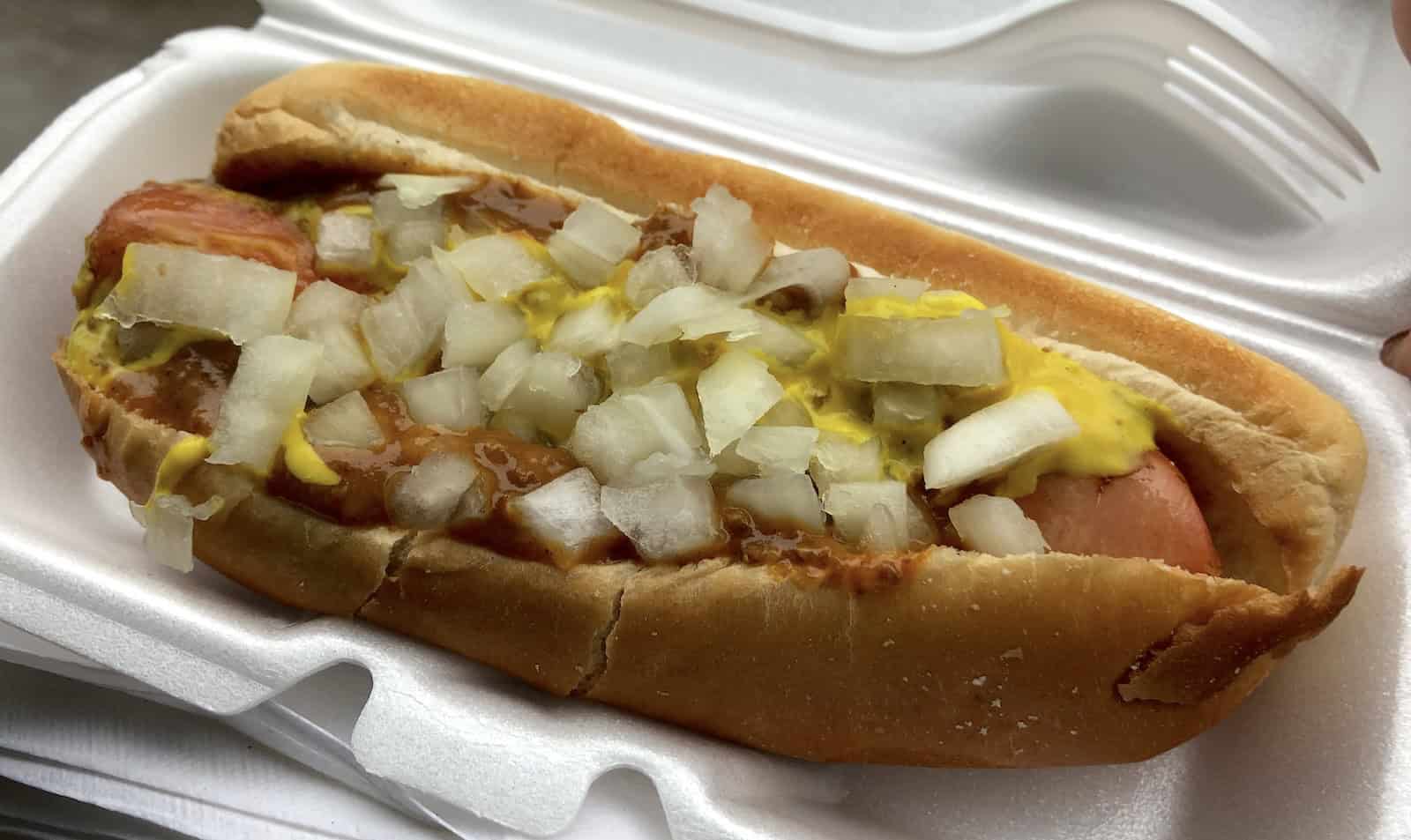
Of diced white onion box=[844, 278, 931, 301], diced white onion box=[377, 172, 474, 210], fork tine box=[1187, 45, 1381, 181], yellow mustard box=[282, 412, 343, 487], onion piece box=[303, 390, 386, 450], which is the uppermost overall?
fork tine box=[1187, 45, 1381, 181]

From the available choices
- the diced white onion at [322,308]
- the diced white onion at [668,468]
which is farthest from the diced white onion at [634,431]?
the diced white onion at [322,308]

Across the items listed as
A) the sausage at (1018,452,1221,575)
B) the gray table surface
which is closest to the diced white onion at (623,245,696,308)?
the sausage at (1018,452,1221,575)

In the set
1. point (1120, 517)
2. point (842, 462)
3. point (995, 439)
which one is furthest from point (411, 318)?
point (1120, 517)

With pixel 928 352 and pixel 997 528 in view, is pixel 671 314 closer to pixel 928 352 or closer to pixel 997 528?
pixel 928 352

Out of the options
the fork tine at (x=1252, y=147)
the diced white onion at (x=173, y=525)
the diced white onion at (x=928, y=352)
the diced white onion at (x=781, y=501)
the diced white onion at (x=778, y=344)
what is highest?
the fork tine at (x=1252, y=147)

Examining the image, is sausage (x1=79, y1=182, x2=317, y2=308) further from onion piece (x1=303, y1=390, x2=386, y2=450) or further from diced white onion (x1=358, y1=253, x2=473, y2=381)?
onion piece (x1=303, y1=390, x2=386, y2=450)

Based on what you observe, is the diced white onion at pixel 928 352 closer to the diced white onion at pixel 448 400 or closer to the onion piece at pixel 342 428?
the diced white onion at pixel 448 400
